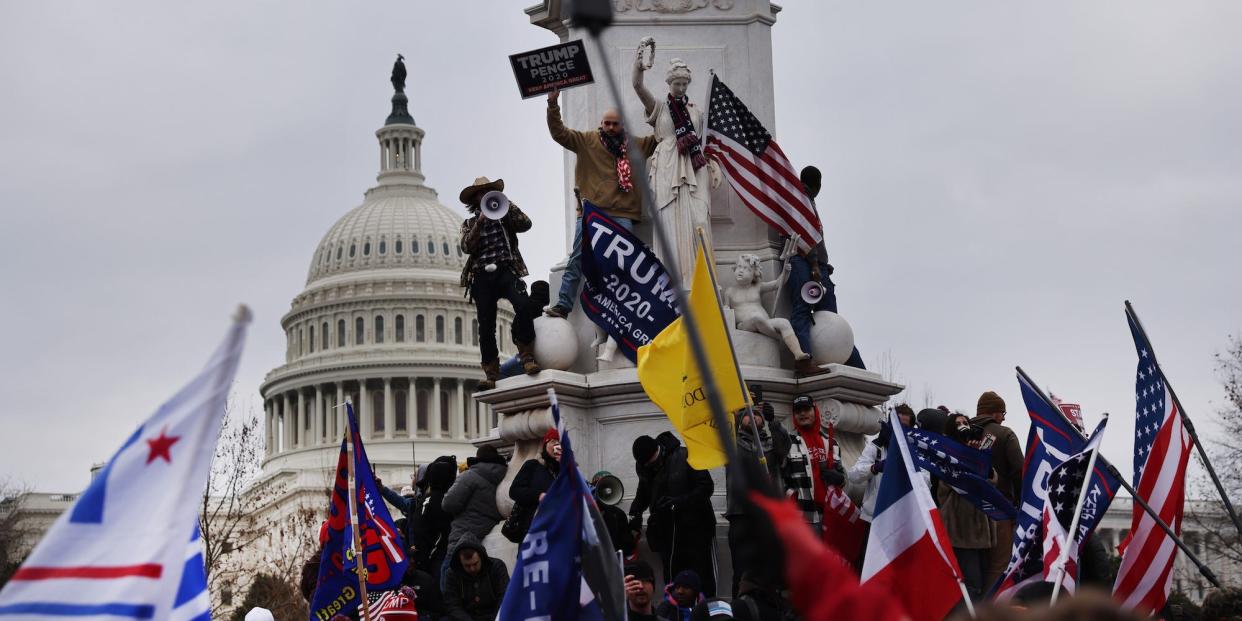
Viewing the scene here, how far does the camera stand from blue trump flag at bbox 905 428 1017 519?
12.0 m

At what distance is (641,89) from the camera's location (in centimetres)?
1617

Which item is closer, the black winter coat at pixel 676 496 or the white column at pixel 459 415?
the black winter coat at pixel 676 496

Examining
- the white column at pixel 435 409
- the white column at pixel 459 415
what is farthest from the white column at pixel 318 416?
the white column at pixel 459 415

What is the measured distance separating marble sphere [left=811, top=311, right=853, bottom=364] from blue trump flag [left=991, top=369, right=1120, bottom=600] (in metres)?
5.17

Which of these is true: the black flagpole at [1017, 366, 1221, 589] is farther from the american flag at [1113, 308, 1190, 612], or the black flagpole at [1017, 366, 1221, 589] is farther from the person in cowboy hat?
the person in cowboy hat

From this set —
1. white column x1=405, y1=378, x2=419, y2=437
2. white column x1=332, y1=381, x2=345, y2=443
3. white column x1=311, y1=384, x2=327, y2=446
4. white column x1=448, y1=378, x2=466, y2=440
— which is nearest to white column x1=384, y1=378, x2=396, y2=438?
white column x1=405, y1=378, x2=419, y2=437

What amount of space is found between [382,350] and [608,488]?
397 ft

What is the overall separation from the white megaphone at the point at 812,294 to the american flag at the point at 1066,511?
5920 mm

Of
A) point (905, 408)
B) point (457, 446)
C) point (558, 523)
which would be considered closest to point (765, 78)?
point (905, 408)

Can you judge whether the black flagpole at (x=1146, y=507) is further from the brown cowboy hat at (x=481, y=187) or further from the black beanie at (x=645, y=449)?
the brown cowboy hat at (x=481, y=187)

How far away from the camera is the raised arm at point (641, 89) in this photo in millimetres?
16031

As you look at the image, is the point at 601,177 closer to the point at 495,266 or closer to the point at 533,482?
the point at 495,266

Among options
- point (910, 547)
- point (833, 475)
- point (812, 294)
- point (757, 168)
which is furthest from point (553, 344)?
point (910, 547)

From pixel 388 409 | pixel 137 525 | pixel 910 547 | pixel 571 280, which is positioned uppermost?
pixel 388 409
